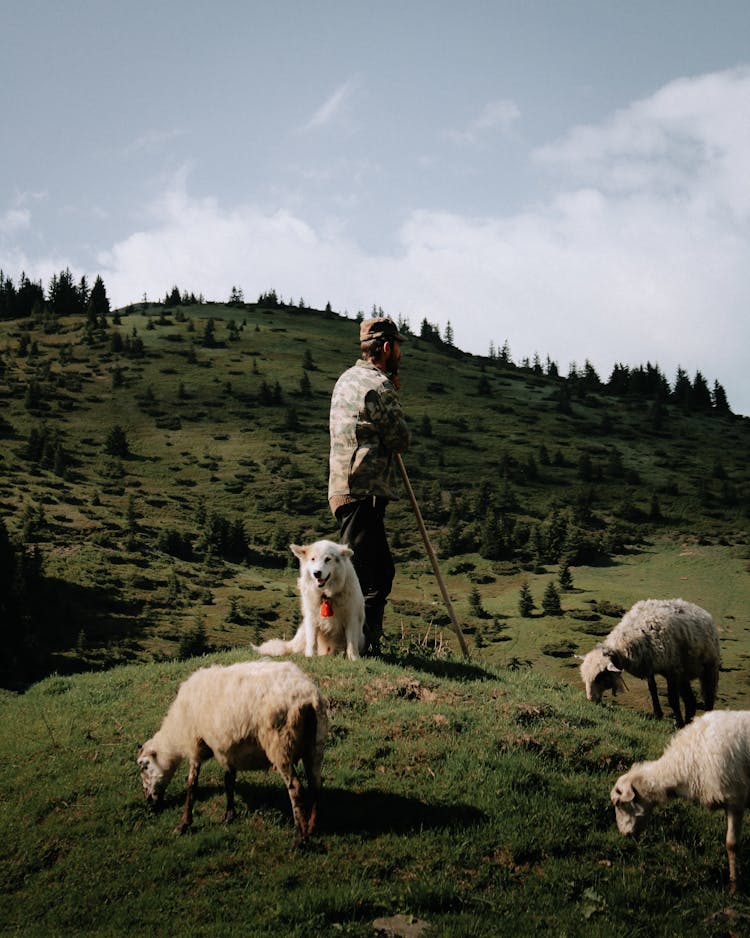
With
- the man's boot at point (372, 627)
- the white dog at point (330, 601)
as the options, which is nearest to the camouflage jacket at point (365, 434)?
the white dog at point (330, 601)

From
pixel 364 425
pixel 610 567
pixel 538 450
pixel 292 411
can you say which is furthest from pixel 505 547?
pixel 364 425

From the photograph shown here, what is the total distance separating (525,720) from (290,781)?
4285 mm

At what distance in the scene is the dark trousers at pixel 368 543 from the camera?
1130cm

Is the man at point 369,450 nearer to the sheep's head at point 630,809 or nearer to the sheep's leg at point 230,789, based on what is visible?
the sheep's leg at point 230,789

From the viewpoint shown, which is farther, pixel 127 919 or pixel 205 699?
pixel 205 699

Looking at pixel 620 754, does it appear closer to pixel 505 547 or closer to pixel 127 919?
pixel 127 919

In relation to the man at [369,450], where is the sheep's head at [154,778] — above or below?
below

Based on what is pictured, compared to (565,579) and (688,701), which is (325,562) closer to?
(688,701)

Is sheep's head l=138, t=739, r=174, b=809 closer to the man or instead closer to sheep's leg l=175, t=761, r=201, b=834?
sheep's leg l=175, t=761, r=201, b=834

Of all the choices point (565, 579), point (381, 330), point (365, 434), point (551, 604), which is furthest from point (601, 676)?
point (565, 579)

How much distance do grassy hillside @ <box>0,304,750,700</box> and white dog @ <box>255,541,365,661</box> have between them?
138 inches

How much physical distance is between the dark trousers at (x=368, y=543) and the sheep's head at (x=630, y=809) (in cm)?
479

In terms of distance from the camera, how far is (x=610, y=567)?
8038 centimetres

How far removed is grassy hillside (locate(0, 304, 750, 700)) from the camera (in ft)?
185
